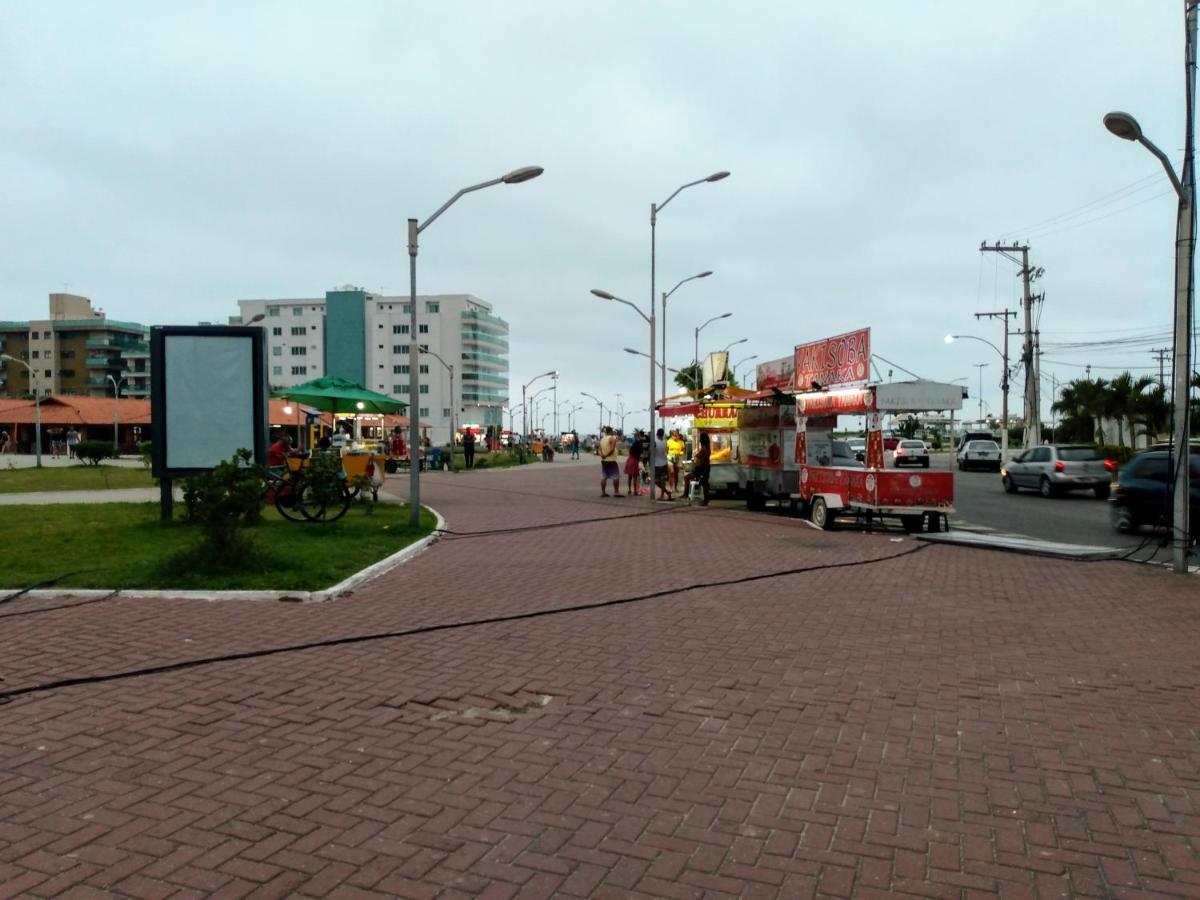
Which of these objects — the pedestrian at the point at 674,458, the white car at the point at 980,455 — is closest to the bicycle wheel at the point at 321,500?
the pedestrian at the point at 674,458

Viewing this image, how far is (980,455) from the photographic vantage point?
4431 cm

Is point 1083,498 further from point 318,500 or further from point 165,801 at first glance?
point 165,801

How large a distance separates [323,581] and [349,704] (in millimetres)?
4040

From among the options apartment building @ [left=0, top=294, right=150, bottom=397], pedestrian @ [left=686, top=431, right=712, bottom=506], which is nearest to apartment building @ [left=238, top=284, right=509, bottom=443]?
apartment building @ [left=0, top=294, right=150, bottom=397]

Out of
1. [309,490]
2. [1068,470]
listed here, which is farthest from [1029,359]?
[309,490]

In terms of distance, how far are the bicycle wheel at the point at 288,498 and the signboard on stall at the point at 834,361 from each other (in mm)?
9738

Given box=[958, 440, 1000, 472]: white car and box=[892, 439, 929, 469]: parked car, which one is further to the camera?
box=[958, 440, 1000, 472]: white car

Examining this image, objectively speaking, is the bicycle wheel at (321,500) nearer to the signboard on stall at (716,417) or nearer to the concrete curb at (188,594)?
the concrete curb at (188,594)

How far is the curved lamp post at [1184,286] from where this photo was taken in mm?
11078

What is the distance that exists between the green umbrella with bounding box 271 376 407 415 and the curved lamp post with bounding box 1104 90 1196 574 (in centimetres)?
1463

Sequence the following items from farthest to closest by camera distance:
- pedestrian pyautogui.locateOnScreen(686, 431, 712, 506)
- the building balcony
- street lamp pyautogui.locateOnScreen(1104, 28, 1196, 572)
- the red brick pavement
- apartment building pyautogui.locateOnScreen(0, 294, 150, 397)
A: the building balcony < apartment building pyautogui.locateOnScreen(0, 294, 150, 397) < pedestrian pyautogui.locateOnScreen(686, 431, 712, 506) < street lamp pyautogui.locateOnScreen(1104, 28, 1196, 572) < the red brick pavement

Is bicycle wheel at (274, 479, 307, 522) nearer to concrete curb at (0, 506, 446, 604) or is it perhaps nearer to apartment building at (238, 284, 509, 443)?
concrete curb at (0, 506, 446, 604)

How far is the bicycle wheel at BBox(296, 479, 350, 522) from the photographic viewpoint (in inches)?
561

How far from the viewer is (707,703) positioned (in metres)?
5.70
